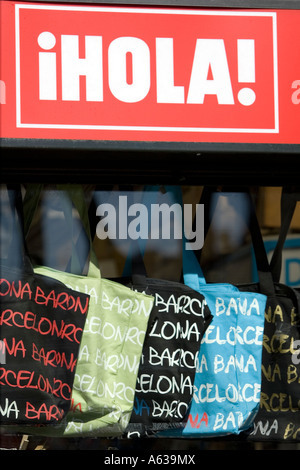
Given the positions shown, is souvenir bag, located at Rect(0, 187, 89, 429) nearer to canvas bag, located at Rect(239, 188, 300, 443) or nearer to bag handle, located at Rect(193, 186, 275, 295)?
bag handle, located at Rect(193, 186, 275, 295)

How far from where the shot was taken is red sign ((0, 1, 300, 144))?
97.0 inches

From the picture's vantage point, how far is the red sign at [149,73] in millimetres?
2463

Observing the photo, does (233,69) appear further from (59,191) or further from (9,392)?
(9,392)

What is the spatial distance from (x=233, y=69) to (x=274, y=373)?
111 cm

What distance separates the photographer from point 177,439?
107 inches

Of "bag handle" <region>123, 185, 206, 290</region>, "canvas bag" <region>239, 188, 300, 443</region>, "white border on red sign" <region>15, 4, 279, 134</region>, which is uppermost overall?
"white border on red sign" <region>15, 4, 279, 134</region>

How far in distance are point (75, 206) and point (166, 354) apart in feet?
2.08

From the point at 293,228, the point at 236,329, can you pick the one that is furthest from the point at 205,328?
the point at 293,228

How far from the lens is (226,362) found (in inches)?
104

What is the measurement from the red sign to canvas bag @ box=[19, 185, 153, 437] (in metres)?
0.53

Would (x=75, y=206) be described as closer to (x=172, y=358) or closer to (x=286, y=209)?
(x=172, y=358)

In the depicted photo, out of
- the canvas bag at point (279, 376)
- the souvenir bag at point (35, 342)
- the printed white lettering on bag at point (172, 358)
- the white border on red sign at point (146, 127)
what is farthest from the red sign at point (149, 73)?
the printed white lettering on bag at point (172, 358)

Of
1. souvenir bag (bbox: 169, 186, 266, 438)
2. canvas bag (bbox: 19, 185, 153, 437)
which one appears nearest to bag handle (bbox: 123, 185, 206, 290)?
souvenir bag (bbox: 169, 186, 266, 438)

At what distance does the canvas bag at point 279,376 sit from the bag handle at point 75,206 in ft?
2.09
